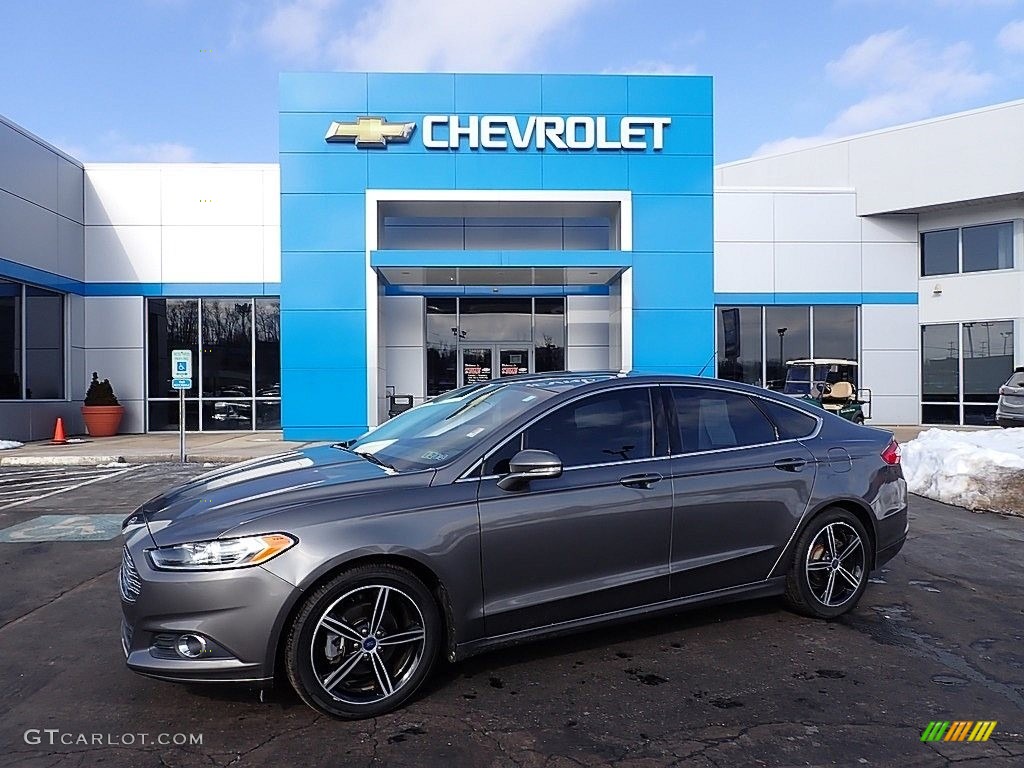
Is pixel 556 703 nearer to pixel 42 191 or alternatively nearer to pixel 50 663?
pixel 50 663

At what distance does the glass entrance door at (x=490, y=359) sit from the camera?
1972 centimetres

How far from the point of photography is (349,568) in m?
3.36

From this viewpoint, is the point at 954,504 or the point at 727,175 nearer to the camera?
the point at 954,504

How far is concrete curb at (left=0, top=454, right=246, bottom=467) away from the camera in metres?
13.5

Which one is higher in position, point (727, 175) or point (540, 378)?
point (727, 175)

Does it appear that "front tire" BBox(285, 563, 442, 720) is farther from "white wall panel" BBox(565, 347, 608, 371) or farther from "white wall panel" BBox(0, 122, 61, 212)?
"white wall panel" BBox(0, 122, 61, 212)

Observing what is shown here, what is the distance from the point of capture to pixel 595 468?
4.03 m

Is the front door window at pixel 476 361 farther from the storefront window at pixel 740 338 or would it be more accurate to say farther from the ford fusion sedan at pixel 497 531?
the ford fusion sedan at pixel 497 531

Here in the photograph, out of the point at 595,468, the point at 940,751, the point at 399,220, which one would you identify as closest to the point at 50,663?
the point at 595,468

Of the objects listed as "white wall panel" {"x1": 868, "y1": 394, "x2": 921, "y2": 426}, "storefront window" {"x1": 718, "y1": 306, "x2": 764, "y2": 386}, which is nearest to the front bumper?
"storefront window" {"x1": 718, "y1": 306, "x2": 764, "y2": 386}

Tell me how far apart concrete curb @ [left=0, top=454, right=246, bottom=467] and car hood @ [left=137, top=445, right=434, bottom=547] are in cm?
1009

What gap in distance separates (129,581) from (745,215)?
63.7ft

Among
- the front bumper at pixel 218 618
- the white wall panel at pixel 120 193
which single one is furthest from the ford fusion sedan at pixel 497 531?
the white wall panel at pixel 120 193

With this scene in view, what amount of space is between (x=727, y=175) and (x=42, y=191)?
69.8ft
